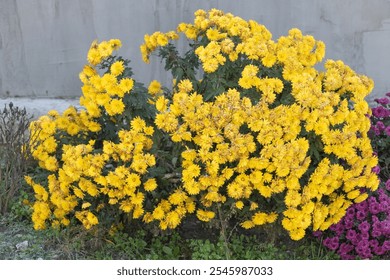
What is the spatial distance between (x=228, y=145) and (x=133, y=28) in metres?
1.67

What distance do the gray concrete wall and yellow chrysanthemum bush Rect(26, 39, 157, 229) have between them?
1.05 m

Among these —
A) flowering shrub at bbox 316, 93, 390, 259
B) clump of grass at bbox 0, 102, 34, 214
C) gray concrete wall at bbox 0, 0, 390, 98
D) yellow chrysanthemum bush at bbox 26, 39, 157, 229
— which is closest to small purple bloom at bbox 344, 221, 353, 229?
flowering shrub at bbox 316, 93, 390, 259

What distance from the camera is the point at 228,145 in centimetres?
366

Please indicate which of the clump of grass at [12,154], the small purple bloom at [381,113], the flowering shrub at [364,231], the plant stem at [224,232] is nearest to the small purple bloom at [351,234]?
Answer: the flowering shrub at [364,231]

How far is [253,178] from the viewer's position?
362cm

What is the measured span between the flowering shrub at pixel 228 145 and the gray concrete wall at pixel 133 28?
94 cm

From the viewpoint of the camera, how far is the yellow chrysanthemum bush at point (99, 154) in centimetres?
368

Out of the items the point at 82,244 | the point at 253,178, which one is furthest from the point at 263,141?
the point at 82,244

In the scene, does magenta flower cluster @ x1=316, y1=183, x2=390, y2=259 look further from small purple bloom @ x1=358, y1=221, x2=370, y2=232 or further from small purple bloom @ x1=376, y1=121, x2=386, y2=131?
small purple bloom @ x1=376, y1=121, x2=386, y2=131

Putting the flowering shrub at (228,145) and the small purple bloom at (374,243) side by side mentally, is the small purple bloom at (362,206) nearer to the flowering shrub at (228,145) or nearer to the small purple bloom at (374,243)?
the flowering shrub at (228,145)

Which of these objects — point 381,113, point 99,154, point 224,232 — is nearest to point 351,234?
point 224,232

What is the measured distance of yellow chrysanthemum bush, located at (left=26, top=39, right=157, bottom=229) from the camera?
12.1ft
